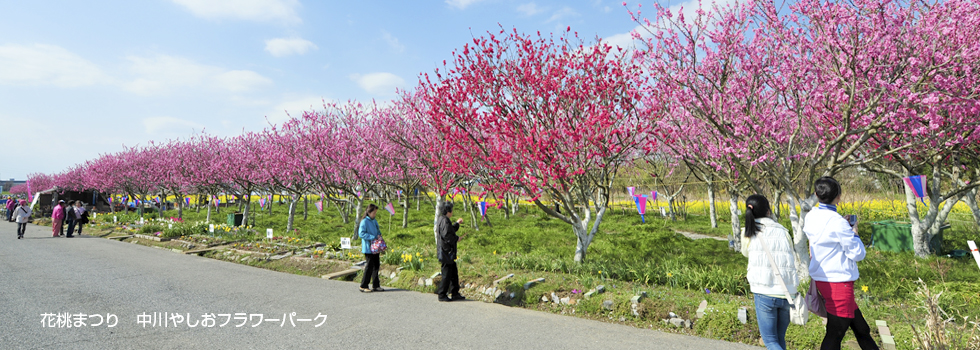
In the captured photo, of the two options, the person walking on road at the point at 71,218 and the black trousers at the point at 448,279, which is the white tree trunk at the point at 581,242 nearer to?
the black trousers at the point at 448,279

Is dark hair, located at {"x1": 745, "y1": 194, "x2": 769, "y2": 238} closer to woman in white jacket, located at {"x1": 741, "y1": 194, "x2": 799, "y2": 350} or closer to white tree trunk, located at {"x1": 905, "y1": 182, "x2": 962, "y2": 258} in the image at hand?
woman in white jacket, located at {"x1": 741, "y1": 194, "x2": 799, "y2": 350}

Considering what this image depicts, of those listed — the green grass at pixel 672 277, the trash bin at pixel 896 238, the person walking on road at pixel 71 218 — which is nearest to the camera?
the green grass at pixel 672 277

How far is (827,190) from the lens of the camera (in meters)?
3.76

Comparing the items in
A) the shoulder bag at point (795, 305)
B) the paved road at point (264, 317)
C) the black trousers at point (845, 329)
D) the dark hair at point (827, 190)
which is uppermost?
the dark hair at point (827, 190)

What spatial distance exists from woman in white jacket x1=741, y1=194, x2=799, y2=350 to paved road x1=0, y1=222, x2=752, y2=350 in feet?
4.79

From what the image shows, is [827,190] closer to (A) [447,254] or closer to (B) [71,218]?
(A) [447,254]

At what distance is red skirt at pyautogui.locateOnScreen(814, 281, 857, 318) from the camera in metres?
3.60

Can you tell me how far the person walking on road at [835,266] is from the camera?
141 inches

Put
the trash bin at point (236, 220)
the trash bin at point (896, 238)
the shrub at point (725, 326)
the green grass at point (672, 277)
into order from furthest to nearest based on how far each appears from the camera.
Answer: the trash bin at point (236, 220) → the trash bin at point (896, 238) → the green grass at point (672, 277) → the shrub at point (725, 326)

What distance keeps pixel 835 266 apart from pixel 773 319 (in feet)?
2.12

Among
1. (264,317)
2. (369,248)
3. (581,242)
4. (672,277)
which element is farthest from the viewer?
(581,242)

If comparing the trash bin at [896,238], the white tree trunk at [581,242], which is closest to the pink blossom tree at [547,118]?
the white tree trunk at [581,242]

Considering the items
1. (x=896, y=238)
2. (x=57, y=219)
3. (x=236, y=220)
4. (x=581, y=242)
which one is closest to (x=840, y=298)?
(x=581, y=242)

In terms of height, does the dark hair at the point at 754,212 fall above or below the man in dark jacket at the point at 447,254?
above
